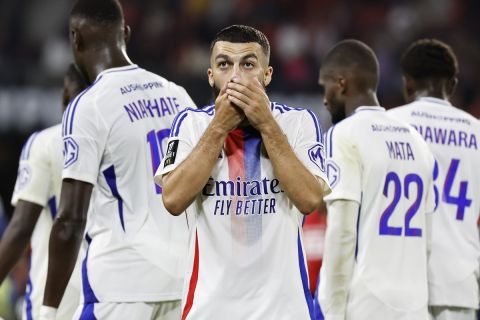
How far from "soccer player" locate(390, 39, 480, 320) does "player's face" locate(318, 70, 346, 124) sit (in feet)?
1.21

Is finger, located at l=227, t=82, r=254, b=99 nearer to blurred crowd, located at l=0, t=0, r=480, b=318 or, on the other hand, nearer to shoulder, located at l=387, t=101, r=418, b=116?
shoulder, located at l=387, t=101, r=418, b=116

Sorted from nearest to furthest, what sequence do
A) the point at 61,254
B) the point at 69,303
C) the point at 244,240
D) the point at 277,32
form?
1. the point at 244,240
2. the point at 61,254
3. the point at 69,303
4. the point at 277,32

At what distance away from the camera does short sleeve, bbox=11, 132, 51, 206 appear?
22.0 feet

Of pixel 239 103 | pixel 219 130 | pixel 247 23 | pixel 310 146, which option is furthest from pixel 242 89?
pixel 247 23

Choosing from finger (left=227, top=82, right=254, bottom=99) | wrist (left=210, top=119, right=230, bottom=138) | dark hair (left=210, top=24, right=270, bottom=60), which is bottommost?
wrist (left=210, top=119, right=230, bottom=138)

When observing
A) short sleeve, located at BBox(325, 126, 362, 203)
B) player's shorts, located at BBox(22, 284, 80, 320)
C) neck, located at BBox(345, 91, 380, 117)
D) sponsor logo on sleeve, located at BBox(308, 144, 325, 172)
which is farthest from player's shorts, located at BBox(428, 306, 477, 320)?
sponsor logo on sleeve, located at BBox(308, 144, 325, 172)

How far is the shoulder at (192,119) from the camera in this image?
4.54 m

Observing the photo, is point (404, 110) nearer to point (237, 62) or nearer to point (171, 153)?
point (237, 62)

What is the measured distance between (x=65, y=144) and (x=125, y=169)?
0.36 m

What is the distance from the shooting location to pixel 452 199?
22.0ft

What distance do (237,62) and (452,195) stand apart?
2.75 m

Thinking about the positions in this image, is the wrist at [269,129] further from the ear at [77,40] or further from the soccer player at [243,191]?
the ear at [77,40]

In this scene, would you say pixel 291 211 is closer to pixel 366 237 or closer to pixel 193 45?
pixel 366 237

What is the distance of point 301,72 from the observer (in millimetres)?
18438
